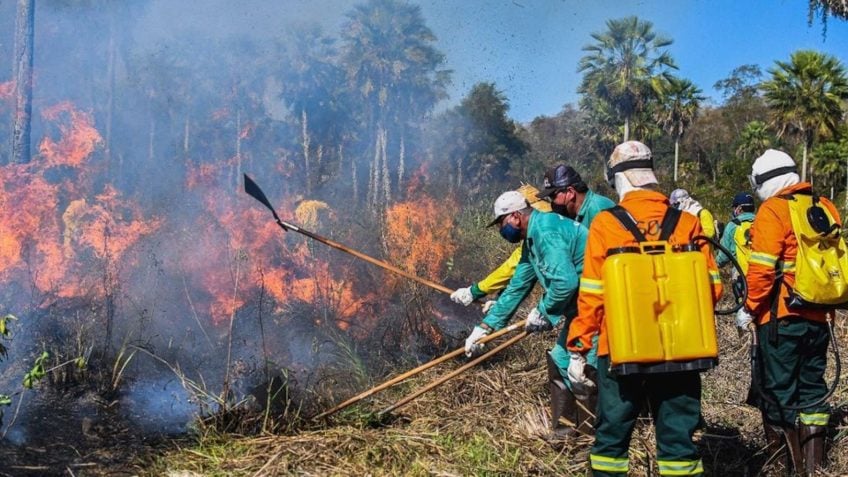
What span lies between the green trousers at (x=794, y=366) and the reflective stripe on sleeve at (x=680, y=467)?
119cm

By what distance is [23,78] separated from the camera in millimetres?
9438

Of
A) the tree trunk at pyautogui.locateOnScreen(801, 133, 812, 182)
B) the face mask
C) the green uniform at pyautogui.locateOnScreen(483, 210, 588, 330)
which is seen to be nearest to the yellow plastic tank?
the green uniform at pyautogui.locateOnScreen(483, 210, 588, 330)

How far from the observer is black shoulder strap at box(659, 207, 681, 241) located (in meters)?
2.82

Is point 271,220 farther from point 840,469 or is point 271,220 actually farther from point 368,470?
point 840,469

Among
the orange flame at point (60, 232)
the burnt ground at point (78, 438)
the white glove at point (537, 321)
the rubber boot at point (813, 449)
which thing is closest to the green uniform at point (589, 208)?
the white glove at point (537, 321)

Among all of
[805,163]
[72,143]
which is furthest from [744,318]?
[805,163]

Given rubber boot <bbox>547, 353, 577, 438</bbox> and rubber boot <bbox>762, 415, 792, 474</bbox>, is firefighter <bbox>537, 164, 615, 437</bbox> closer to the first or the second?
rubber boot <bbox>547, 353, 577, 438</bbox>

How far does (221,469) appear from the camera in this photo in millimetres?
3824

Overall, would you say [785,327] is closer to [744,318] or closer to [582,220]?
[744,318]

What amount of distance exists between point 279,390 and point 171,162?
860 centimetres

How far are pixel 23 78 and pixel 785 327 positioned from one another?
9.92 m

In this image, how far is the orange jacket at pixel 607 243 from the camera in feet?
9.30

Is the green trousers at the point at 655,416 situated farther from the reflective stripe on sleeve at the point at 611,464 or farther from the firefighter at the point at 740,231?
the firefighter at the point at 740,231

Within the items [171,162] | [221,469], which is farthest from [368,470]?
[171,162]
